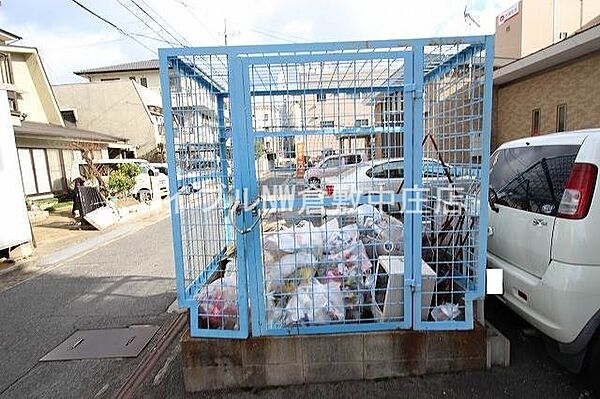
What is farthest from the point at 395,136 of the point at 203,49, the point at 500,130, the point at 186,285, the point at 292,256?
the point at 500,130

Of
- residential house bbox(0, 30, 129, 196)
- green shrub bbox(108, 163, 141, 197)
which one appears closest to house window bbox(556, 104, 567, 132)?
green shrub bbox(108, 163, 141, 197)

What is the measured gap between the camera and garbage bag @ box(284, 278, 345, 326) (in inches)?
102

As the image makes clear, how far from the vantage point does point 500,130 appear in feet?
40.9

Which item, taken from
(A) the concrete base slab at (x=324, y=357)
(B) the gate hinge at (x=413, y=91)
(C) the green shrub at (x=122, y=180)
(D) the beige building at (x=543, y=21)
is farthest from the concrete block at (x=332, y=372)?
(D) the beige building at (x=543, y=21)

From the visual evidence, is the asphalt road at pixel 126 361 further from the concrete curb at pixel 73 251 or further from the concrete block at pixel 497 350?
the concrete curb at pixel 73 251

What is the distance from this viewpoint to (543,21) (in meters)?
17.0

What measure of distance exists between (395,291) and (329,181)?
2.97 feet

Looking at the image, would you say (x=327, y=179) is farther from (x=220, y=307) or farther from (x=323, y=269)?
(x=220, y=307)

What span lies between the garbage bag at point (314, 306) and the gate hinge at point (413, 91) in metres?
1.45

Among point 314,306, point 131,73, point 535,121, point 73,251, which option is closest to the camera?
point 314,306

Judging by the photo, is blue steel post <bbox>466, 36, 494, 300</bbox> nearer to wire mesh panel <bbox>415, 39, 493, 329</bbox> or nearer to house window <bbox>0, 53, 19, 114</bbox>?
wire mesh panel <bbox>415, 39, 493, 329</bbox>

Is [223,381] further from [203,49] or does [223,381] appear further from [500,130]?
[500,130]

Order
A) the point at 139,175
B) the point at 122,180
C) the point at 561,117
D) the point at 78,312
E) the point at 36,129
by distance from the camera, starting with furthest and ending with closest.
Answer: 1. the point at 139,175
2. the point at 36,129
3. the point at 122,180
4. the point at 561,117
5. the point at 78,312

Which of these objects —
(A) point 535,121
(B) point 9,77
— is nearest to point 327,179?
(A) point 535,121
